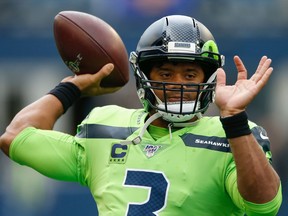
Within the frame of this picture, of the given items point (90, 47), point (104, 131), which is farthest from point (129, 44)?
point (104, 131)

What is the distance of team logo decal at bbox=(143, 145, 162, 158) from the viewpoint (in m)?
3.50

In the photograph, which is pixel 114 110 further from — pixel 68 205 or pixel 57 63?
pixel 57 63

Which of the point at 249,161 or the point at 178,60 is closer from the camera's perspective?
the point at 249,161

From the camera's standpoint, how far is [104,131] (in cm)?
365

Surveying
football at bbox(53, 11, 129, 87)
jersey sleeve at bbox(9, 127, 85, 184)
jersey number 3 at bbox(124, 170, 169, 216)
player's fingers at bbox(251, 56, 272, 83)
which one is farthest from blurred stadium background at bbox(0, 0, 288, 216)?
player's fingers at bbox(251, 56, 272, 83)

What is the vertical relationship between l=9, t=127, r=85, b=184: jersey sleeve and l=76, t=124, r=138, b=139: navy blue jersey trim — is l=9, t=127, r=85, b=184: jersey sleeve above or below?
below

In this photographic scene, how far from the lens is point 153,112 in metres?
3.71

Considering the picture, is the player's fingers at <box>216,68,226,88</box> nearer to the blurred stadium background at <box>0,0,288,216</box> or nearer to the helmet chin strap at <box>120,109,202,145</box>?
the helmet chin strap at <box>120,109,202,145</box>

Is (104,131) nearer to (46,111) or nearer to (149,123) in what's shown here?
(149,123)

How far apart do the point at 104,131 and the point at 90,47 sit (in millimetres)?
429

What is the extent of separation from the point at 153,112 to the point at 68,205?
4391 mm

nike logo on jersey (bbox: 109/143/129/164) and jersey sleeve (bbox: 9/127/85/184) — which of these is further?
jersey sleeve (bbox: 9/127/85/184)

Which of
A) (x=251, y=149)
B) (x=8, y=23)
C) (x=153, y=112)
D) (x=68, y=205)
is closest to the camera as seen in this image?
(x=251, y=149)

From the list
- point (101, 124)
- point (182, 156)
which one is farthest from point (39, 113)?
point (182, 156)
